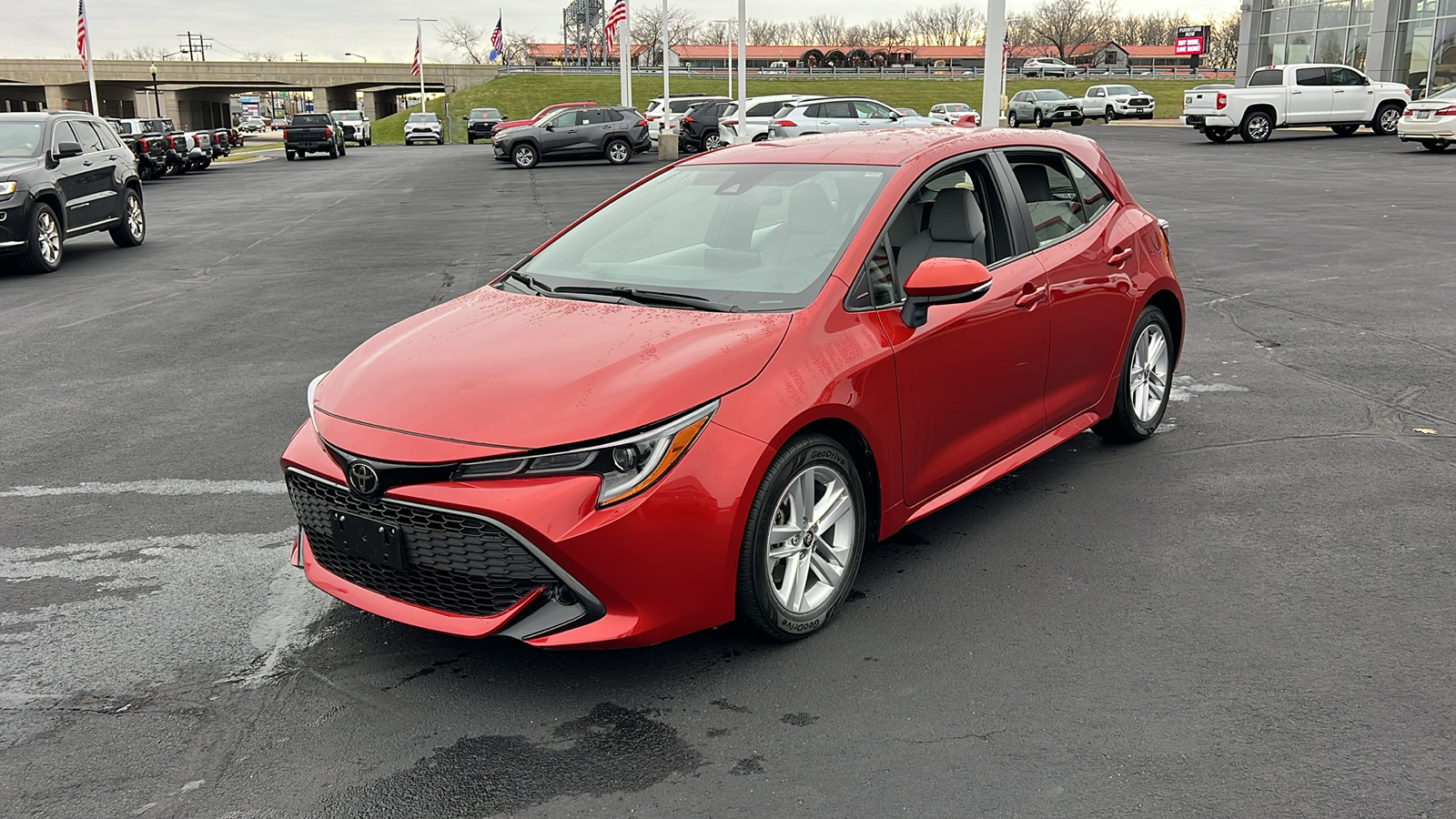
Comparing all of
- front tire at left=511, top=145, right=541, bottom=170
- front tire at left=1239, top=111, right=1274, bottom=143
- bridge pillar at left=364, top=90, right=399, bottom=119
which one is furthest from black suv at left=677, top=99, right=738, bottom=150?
bridge pillar at left=364, top=90, right=399, bottom=119

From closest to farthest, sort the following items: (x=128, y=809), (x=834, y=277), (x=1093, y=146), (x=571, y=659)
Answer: (x=128, y=809)
(x=571, y=659)
(x=834, y=277)
(x=1093, y=146)

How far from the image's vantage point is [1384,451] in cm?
580

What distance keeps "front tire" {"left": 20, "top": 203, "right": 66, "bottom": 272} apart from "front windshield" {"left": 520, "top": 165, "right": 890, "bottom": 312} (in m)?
10.7

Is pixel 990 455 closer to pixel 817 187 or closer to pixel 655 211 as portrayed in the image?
pixel 817 187

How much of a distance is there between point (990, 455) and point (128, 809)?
10.6 ft

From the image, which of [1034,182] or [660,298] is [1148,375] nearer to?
[1034,182]

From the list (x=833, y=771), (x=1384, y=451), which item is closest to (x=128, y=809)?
(x=833, y=771)

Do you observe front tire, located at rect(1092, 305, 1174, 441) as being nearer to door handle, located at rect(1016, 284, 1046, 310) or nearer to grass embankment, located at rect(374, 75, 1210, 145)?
door handle, located at rect(1016, 284, 1046, 310)

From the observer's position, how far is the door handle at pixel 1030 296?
4.74 metres

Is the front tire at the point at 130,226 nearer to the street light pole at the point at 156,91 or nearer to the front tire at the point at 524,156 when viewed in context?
the front tire at the point at 524,156

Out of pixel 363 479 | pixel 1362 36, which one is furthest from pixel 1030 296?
pixel 1362 36

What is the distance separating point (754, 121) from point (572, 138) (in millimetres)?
5587

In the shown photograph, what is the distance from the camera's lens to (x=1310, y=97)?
33531 millimetres

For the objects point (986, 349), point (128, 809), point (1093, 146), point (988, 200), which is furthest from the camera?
point (1093, 146)
